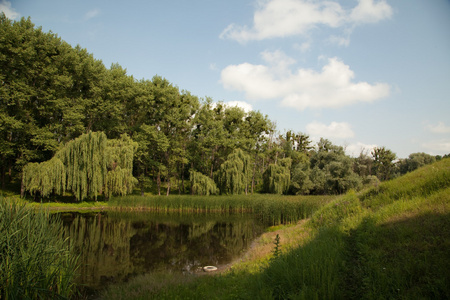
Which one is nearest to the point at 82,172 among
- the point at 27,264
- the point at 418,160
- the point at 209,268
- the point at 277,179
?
the point at 209,268

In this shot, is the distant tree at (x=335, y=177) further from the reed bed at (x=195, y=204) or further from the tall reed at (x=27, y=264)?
the tall reed at (x=27, y=264)

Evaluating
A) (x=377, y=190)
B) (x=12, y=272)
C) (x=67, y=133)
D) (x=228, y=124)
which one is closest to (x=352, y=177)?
(x=228, y=124)

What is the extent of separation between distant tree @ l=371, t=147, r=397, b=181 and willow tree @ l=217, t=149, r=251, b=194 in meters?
33.9

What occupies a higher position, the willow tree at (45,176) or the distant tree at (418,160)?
the distant tree at (418,160)

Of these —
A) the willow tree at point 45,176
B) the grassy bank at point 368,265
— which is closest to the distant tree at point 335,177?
the grassy bank at point 368,265

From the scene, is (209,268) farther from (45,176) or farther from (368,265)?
(45,176)

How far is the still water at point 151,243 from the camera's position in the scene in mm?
9552

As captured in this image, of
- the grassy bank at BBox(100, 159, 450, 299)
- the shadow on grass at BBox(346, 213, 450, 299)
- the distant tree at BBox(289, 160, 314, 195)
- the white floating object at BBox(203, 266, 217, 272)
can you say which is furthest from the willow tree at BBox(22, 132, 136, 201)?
the shadow on grass at BBox(346, 213, 450, 299)

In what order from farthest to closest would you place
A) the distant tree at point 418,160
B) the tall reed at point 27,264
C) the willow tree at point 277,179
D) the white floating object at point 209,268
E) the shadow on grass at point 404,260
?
A: the distant tree at point 418,160 → the willow tree at point 277,179 → the white floating object at point 209,268 → the tall reed at point 27,264 → the shadow on grass at point 404,260

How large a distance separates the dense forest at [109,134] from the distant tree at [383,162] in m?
2.98

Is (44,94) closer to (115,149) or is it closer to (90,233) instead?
(115,149)

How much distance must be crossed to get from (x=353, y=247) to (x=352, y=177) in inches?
1157

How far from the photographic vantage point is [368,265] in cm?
479

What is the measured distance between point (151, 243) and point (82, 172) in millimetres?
14491
